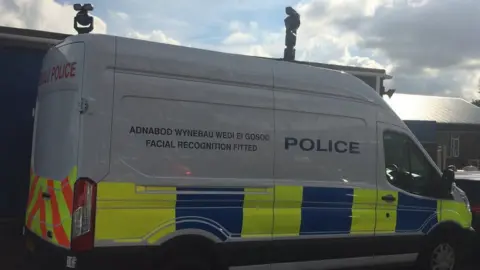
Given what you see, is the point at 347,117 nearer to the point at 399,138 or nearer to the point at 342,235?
the point at 399,138

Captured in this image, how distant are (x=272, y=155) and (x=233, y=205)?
2.17ft

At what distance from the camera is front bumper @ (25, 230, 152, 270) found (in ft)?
14.4

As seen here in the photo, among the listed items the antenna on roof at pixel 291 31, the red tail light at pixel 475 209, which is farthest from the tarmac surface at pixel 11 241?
the antenna on roof at pixel 291 31

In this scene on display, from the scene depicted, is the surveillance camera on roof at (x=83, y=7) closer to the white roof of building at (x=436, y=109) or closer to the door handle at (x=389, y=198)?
the door handle at (x=389, y=198)

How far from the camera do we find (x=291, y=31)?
7.40 meters

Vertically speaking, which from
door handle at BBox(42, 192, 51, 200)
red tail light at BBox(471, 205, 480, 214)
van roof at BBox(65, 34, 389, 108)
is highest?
van roof at BBox(65, 34, 389, 108)

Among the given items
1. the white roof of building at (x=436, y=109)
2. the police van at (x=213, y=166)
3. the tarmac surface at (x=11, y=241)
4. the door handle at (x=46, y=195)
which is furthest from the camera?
the white roof of building at (x=436, y=109)

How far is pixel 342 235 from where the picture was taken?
591 cm

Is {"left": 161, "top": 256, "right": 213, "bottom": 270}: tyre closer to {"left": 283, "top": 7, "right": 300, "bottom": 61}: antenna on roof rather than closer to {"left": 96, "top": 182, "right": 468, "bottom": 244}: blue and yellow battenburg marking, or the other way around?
{"left": 96, "top": 182, "right": 468, "bottom": 244}: blue and yellow battenburg marking

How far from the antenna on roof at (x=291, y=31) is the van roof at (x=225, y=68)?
1.40 m

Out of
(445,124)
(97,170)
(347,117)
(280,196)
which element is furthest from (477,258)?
(445,124)

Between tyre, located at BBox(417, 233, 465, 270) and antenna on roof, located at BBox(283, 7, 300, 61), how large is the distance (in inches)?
119

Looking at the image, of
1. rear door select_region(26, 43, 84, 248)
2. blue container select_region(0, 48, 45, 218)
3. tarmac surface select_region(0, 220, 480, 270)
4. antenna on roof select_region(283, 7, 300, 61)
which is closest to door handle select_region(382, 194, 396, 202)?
tarmac surface select_region(0, 220, 480, 270)

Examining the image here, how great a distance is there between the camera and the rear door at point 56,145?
452 cm
